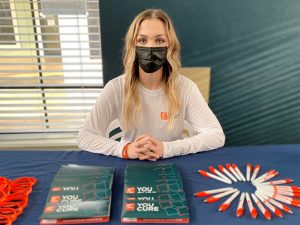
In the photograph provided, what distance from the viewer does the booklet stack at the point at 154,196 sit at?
81cm

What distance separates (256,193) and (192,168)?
0.25m

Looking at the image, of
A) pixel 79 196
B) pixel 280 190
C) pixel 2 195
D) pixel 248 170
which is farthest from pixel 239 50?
pixel 2 195

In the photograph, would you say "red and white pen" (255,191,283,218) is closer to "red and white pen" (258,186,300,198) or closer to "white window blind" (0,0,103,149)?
"red and white pen" (258,186,300,198)

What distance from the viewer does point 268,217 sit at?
32.9 inches

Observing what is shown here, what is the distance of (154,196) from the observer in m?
0.88

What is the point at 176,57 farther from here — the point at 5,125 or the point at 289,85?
the point at 5,125

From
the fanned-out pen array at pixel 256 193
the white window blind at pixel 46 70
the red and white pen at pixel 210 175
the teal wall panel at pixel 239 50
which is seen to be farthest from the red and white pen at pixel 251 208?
the white window blind at pixel 46 70

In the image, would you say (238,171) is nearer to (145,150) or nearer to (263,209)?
(263,209)

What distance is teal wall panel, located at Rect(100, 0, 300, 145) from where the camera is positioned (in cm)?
199

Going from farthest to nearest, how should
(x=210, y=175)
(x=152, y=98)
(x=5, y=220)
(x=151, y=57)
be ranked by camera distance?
(x=152, y=98), (x=151, y=57), (x=210, y=175), (x=5, y=220)

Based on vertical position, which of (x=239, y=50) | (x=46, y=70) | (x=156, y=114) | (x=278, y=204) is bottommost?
(x=278, y=204)

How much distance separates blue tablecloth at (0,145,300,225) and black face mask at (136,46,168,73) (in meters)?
0.45

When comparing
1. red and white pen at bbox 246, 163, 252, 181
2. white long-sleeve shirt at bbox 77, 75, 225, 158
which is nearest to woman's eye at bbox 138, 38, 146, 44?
white long-sleeve shirt at bbox 77, 75, 225, 158

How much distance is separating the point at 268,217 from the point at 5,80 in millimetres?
1945
